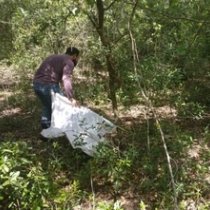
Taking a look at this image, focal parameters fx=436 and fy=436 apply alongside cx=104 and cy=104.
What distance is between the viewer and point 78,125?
5.52 m

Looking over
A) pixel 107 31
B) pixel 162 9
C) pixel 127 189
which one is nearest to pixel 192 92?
pixel 107 31

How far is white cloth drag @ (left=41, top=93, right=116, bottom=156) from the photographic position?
533cm

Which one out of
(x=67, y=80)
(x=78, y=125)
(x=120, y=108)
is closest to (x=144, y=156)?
(x=78, y=125)

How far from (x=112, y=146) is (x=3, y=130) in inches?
100

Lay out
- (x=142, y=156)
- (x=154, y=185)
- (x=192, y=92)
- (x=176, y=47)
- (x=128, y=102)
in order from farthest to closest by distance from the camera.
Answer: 1. (x=192, y=92)
2. (x=128, y=102)
3. (x=176, y=47)
4. (x=142, y=156)
5. (x=154, y=185)

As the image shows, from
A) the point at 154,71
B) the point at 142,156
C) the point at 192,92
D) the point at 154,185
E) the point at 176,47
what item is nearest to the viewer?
the point at 154,185

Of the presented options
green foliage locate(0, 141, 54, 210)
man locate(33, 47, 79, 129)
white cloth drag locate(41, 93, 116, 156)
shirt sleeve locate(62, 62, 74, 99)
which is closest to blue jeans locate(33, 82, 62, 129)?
man locate(33, 47, 79, 129)

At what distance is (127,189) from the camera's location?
5004 millimetres

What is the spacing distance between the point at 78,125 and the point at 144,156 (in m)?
0.92

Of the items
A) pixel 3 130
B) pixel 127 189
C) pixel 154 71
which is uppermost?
pixel 154 71

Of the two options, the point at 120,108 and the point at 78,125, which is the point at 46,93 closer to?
the point at 78,125

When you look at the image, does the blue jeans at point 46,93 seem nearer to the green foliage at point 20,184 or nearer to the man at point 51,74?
the man at point 51,74

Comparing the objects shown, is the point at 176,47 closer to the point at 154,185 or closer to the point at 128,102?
the point at 128,102

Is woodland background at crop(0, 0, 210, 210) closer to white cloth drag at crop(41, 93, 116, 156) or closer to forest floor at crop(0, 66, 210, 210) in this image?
forest floor at crop(0, 66, 210, 210)
